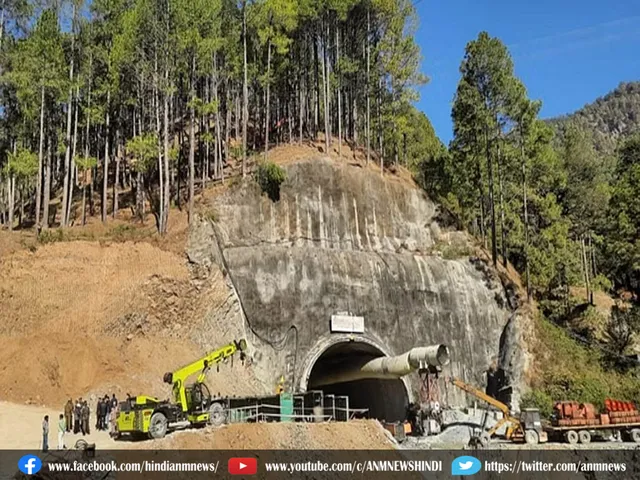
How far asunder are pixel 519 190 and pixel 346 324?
20.4 meters

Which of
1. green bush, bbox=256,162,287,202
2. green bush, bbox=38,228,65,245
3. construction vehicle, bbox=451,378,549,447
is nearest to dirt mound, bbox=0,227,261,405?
green bush, bbox=38,228,65,245

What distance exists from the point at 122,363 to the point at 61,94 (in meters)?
18.4

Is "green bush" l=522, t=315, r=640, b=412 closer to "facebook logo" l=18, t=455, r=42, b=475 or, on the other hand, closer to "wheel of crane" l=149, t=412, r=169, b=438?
"wheel of crane" l=149, t=412, r=169, b=438

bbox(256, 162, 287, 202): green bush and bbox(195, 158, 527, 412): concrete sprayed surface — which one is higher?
bbox(256, 162, 287, 202): green bush

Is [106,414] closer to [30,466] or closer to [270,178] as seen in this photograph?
[30,466]

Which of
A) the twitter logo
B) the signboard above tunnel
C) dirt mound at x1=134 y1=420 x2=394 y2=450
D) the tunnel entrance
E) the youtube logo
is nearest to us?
the youtube logo

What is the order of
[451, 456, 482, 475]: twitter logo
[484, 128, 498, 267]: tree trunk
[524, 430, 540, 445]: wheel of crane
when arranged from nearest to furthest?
1. [451, 456, 482, 475]: twitter logo
2. [524, 430, 540, 445]: wheel of crane
3. [484, 128, 498, 267]: tree trunk

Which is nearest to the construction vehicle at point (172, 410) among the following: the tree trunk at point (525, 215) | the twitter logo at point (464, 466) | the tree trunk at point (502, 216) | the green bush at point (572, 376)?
the twitter logo at point (464, 466)

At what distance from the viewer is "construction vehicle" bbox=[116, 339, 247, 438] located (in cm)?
2297

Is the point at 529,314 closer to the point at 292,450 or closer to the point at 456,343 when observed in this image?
the point at 456,343

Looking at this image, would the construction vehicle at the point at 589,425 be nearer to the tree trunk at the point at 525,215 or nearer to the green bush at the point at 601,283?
the tree trunk at the point at 525,215

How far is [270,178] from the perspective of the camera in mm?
41969

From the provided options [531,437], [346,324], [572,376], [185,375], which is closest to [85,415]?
[185,375]

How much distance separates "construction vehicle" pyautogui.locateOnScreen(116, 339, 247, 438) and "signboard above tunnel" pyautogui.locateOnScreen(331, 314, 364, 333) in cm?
1100
